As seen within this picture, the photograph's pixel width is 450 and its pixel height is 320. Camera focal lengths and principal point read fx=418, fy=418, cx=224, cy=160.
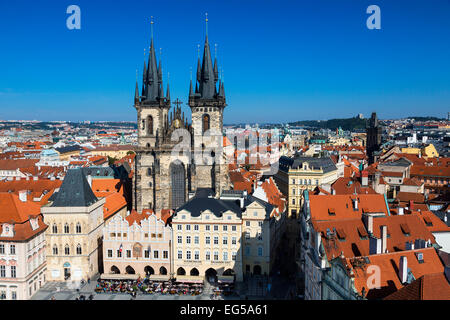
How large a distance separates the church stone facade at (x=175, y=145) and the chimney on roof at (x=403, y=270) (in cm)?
4624

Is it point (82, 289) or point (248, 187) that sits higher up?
point (248, 187)

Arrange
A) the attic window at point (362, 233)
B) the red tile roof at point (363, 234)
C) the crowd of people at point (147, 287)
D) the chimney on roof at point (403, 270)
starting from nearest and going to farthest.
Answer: the chimney on roof at point (403, 270) → the red tile roof at point (363, 234) → the attic window at point (362, 233) → the crowd of people at point (147, 287)

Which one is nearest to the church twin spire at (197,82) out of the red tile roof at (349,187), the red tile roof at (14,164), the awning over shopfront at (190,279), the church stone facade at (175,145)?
the church stone facade at (175,145)

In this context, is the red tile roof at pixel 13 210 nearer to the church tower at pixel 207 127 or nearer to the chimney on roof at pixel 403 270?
A: the church tower at pixel 207 127

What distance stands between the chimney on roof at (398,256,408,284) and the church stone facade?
46.2m

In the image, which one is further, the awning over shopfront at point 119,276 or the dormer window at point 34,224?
the awning over shopfront at point 119,276

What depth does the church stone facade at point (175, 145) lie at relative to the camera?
246ft

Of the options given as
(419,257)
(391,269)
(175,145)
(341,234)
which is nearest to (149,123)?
(175,145)

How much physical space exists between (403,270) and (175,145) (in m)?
51.9

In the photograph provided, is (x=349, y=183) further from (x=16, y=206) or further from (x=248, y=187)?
(x=16, y=206)

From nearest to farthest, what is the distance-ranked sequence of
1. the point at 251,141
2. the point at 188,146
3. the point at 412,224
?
1. the point at 412,224
2. the point at 188,146
3. the point at 251,141

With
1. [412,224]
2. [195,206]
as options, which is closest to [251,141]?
[195,206]

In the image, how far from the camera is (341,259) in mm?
31594
